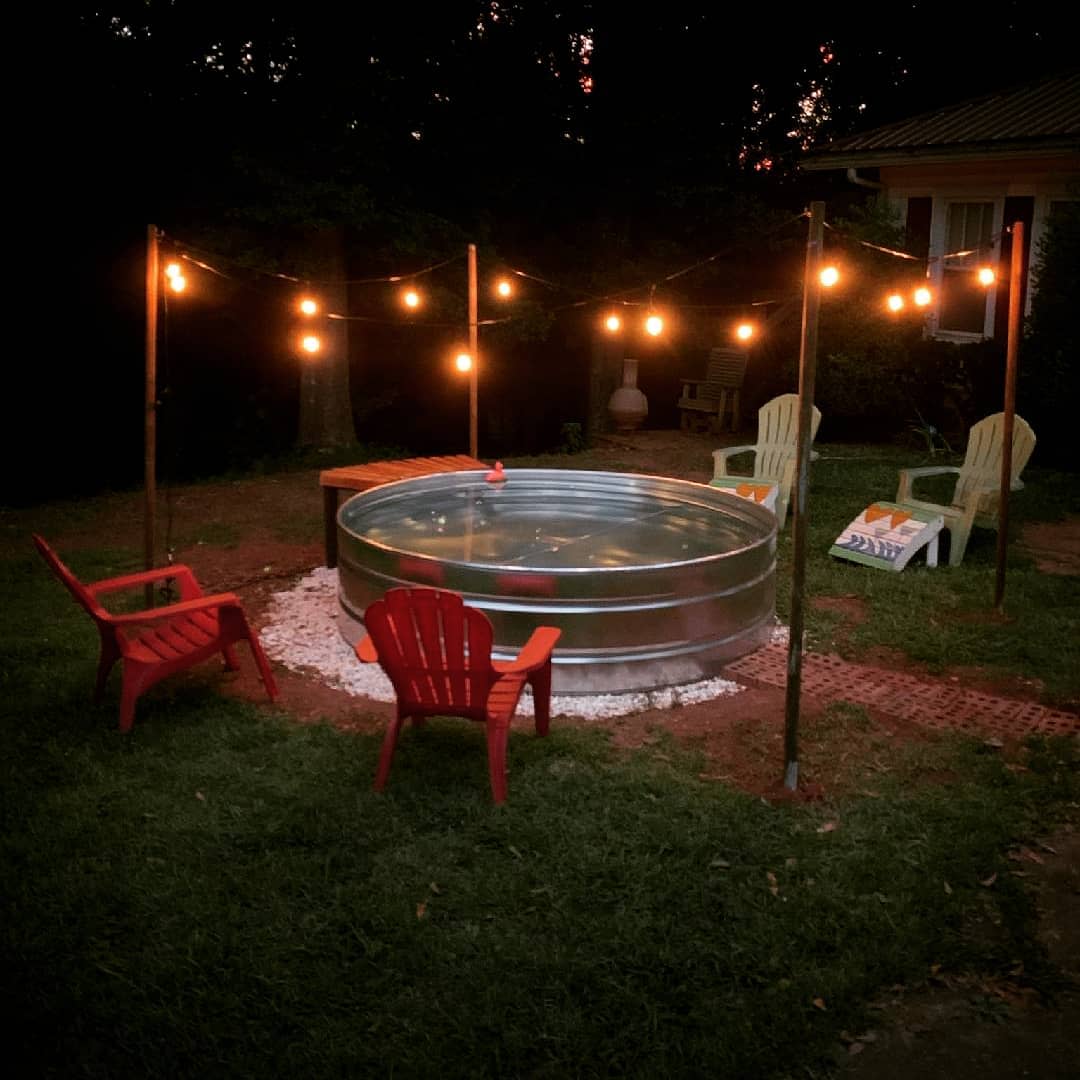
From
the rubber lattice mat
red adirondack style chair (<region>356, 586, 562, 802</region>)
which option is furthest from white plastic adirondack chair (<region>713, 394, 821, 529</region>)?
red adirondack style chair (<region>356, 586, 562, 802</region>)

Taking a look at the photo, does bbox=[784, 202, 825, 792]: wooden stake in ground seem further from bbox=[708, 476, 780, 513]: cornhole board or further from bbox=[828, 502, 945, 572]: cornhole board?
bbox=[708, 476, 780, 513]: cornhole board

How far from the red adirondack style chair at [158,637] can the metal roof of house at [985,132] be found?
10279 millimetres

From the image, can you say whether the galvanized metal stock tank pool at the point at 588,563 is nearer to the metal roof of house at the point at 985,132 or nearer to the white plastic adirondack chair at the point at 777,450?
the white plastic adirondack chair at the point at 777,450

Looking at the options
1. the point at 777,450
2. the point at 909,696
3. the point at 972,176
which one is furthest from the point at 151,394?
the point at 972,176

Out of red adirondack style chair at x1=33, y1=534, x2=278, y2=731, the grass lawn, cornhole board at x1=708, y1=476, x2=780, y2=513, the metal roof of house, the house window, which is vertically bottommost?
the grass lawn

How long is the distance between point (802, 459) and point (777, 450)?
18.2 feet

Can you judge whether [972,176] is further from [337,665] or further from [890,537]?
[337,665]

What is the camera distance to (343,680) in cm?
625

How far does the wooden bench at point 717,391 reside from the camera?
15344 mm

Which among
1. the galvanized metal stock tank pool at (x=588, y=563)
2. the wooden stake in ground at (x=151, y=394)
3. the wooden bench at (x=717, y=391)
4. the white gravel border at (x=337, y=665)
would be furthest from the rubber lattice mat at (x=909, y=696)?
the wooden bench at (x=717, y=391)

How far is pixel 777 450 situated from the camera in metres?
10.1

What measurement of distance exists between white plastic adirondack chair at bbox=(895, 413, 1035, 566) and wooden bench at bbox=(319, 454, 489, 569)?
140 inches

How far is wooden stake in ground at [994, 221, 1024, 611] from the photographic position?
6.73 metres

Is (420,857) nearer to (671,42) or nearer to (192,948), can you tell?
(192,948)
